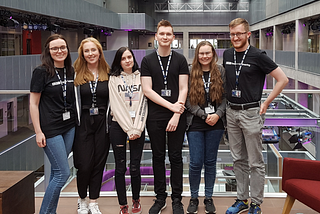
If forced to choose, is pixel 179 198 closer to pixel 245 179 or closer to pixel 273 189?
pixel 245 179

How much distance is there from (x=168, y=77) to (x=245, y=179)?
1232 mm

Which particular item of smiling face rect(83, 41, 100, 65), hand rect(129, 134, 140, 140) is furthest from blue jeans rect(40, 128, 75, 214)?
smiling face rect(83, 41, 100, 65)

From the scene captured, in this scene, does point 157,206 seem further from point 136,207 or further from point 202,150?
point 202,150

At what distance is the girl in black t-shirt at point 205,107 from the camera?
332 cm

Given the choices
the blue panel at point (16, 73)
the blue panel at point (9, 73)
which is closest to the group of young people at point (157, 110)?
the blue panel at point (9, 73)

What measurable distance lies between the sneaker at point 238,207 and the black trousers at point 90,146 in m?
1.30

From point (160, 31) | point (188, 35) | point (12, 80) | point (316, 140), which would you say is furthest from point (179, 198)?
point (188, 35)

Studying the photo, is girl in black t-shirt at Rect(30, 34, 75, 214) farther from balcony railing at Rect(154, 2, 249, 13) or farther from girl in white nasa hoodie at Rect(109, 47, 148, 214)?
balcony railing at Rect(154, 2, 249, 13)

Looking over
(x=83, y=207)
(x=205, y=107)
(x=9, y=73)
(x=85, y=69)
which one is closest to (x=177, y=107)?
(x=205, y=107)

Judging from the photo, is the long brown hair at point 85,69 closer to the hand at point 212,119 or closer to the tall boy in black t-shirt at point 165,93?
the tall boy in black t-shirt at point 165,93

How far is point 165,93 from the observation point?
3.28 metres

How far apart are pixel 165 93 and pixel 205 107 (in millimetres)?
405

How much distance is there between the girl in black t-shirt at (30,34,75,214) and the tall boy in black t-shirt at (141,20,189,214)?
0.74 metres

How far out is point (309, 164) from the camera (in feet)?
10.6
